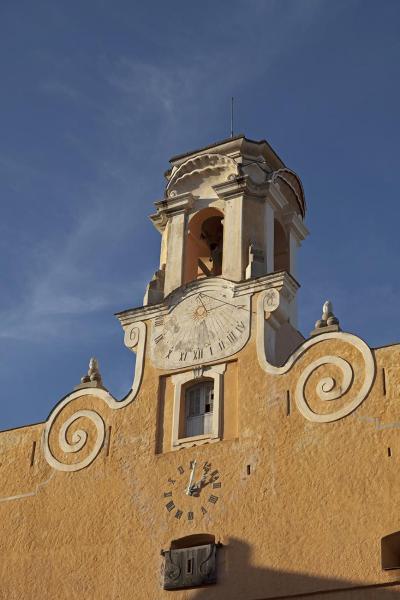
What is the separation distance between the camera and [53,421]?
21906mm

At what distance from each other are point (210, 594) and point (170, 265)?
7297mm

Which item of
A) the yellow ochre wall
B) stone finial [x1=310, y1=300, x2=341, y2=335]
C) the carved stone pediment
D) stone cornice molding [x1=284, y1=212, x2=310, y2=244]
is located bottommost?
the yellow ochre wall

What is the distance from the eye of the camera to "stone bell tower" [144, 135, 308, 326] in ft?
72.7

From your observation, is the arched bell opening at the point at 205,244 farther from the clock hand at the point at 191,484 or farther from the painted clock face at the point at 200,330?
the clock hand at the point at 191,484

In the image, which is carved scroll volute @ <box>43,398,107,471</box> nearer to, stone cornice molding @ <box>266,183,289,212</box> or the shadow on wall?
the shadow on wall

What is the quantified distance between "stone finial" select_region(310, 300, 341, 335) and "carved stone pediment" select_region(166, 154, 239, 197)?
431 centimetres

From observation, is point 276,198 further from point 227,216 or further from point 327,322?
point 327,322

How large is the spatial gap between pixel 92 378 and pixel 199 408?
278 cm

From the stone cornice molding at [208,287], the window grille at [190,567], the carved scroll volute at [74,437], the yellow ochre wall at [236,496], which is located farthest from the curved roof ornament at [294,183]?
the window grille at [190,567]

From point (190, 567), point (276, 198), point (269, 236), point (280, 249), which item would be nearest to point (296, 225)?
point (280, 249)

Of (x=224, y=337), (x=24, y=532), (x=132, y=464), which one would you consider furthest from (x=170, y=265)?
(x=24, y=532)

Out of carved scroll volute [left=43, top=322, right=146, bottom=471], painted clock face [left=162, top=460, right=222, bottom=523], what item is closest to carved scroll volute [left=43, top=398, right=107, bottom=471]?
carved scroll volute [left=43, top=322, right=146, bottom=471]

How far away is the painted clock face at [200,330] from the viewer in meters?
20.6

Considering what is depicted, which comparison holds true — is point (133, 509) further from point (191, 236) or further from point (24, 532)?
point (191, 236)
